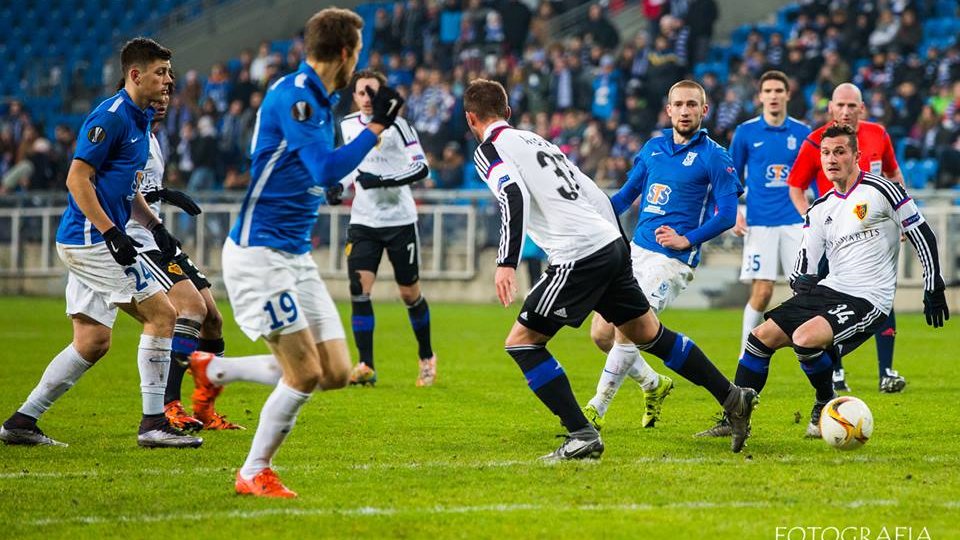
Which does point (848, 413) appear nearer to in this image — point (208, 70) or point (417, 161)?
point (417, 161)

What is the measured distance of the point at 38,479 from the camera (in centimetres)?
677

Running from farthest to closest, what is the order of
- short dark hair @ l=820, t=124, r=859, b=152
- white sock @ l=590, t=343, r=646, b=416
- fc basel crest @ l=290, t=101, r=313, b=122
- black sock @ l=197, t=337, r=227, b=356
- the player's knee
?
black sock @ l=197, t=337, r=227, b=356 → the player's knee → white sock @ l=590, t=343, r=646, b=416 → short dark hair @ l=820, t=124, r=859, b=152 → fc basel crest @ l=290, t=101, r=313, b=122

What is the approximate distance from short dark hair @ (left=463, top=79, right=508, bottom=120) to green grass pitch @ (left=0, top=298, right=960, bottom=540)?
1.96 m

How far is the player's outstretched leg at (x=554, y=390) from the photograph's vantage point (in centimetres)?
714

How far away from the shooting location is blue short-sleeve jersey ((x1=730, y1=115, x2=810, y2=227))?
38.1ft

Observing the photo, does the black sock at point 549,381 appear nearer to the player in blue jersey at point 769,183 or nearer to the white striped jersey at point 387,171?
the white striped jersey at point 387,171

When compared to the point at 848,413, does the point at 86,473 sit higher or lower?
lower

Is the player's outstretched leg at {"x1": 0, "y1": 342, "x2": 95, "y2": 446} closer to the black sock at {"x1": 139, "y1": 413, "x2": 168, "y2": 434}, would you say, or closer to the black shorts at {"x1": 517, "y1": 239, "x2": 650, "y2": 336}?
the black sock at {"x1": 139, "y1": 413, "x2": 168, "y2": 434}

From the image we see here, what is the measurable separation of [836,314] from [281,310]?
3.63 meters

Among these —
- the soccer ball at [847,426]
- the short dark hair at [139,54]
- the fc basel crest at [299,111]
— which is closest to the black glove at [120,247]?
the short dark hair at [139,54]

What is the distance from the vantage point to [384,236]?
1173cm

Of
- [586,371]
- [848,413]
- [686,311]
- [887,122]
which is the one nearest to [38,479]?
[848,413]

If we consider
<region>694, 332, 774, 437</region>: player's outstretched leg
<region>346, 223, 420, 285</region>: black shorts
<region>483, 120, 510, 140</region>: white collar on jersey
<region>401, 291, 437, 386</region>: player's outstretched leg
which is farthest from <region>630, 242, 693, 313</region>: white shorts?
<region>346, 223, 420, 285</region>: black shorts

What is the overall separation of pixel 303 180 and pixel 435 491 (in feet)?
5.44
